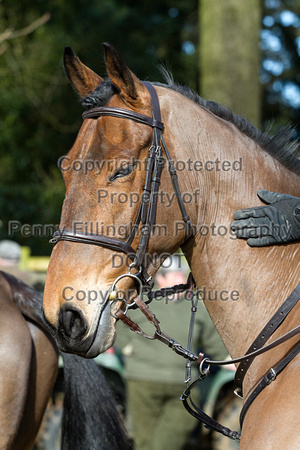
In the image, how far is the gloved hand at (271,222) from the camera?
2219 millimetres

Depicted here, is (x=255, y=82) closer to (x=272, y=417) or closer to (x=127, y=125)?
(x=127, y=125)

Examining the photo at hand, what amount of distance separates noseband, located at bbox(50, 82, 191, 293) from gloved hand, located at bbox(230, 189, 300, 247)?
257 mm

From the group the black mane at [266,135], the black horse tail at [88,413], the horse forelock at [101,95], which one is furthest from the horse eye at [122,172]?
the black horse tail at [88,413]

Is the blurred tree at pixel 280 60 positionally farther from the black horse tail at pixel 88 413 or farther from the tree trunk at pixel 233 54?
the black horse tail at pixel 88 413

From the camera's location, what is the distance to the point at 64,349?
2.16 m

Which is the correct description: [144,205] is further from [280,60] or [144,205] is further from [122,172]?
[280,60]

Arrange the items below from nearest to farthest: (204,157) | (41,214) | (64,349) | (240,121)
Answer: (64,349), (204,157), (240,121), (41,214)

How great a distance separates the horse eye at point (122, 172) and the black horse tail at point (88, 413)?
163 cm

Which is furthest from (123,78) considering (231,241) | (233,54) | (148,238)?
(233,54)

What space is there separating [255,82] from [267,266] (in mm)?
5747

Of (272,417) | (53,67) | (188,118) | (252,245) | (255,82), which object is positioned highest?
(53,67)

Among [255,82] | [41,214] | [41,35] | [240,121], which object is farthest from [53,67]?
[240,121]

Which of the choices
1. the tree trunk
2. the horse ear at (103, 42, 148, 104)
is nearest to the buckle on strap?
the horse ear at (103, 42, 148, 104)

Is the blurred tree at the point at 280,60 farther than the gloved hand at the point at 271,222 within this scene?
Yes
